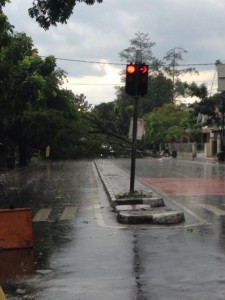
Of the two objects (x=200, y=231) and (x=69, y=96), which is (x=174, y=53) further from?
(x=200, y=231)

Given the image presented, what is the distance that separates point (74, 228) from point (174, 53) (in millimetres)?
94812

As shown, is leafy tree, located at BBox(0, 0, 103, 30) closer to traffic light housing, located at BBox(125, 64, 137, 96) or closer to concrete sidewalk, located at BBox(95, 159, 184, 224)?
traffic light housing, located at BBox(125, 64, 137, 96)

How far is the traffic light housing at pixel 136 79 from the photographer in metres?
16.1

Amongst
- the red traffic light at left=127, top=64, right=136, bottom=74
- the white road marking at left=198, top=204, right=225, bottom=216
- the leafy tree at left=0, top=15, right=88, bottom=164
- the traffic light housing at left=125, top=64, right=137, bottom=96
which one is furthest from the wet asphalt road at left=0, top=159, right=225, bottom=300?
the leafy tree at left=0, top=15, right=88, bottom=164

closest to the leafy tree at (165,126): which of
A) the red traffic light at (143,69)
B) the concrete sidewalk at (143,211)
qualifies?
the red traffic light at (143,69)

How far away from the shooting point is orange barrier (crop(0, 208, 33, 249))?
9367 millimetres

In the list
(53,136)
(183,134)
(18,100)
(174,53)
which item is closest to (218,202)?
(18,100)

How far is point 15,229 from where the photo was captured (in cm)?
941

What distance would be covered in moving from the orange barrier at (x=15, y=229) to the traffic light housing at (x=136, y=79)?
758 centimetres

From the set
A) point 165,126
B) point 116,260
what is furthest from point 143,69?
point 165,126

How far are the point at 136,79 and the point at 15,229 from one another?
802 cm

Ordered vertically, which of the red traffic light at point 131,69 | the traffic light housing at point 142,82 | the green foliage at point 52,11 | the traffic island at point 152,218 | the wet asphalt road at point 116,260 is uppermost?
the green foliage at point 52,11

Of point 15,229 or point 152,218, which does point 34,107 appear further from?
point 15,229

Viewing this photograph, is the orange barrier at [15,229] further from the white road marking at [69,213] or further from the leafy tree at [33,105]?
the leafy tree at [33,105]
